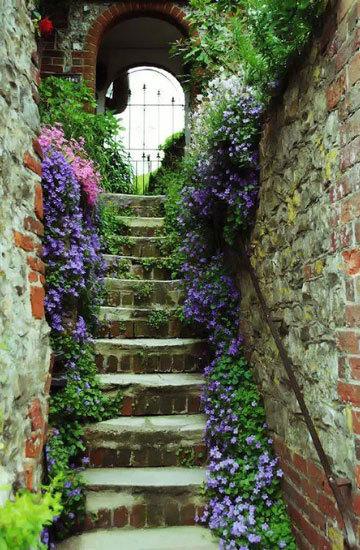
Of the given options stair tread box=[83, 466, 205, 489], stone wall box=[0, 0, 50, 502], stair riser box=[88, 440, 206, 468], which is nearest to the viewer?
stone wall box=[0, 0, 50, 502]

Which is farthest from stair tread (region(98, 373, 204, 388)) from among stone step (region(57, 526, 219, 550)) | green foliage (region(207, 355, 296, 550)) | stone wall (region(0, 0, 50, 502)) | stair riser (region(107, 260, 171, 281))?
stone wall (region(0, 0, 50, 502))

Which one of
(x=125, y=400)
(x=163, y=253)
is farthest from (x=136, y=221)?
(x=125, y=400)

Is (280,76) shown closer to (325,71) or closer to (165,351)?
(325,71)

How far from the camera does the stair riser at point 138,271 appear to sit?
4.87 metres

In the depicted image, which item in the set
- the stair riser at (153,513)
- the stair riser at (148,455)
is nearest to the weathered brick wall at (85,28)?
the stair riser at (148,455)

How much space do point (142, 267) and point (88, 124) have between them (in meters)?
1.79

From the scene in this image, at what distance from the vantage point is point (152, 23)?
26.5 feet

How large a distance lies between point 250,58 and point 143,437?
91.8 inches

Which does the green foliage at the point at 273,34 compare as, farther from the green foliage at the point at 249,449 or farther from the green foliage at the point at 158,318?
the green foliage at the point at 158,318

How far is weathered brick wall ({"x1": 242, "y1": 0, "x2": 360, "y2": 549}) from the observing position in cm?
183

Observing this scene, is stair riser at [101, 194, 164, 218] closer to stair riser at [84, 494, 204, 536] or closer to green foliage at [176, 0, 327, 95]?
green foliage at [176, 0, 327, 95]

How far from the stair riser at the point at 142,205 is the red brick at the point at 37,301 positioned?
3856 millimetres

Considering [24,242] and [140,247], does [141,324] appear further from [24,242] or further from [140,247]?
[24,242]

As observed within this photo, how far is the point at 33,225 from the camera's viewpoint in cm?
203
